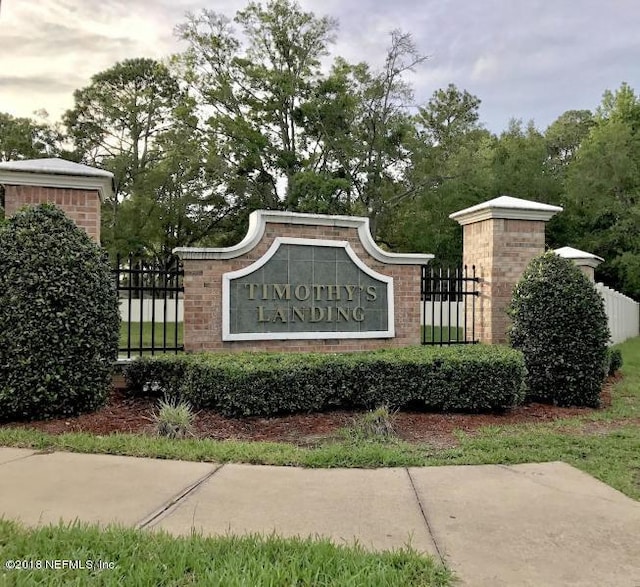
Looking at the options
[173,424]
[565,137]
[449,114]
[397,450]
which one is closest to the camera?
[397,450]

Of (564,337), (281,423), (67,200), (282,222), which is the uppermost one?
(67,200)

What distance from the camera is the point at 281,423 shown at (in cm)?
591

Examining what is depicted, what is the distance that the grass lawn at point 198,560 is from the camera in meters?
2.46

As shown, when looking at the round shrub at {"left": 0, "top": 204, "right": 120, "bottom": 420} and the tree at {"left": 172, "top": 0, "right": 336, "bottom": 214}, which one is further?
the tree at {"left": 172, "top": 0, "right": 336, "bottom": 214}

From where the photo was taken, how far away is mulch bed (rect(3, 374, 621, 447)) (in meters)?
5.41

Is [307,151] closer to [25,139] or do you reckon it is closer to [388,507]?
[25,139]

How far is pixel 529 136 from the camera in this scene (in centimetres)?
3136

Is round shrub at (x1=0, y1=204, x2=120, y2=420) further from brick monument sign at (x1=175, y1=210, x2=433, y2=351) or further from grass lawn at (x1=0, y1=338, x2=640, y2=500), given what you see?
brick monument sign at (x1=175, y1=210, x2=433, y2=351)

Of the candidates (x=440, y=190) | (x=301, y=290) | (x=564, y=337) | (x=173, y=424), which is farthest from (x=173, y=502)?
(x=440, y=190)

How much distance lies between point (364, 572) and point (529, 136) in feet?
107

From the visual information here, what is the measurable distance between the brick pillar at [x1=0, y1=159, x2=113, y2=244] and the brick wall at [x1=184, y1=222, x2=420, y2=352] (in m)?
1.30

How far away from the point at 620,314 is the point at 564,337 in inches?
518

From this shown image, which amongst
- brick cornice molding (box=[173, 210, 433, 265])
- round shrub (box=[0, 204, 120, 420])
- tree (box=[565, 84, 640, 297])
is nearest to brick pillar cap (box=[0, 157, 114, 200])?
round shrub (box=[0, 204, 120, 420])

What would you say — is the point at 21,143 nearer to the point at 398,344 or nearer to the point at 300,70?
the point at 300,70
